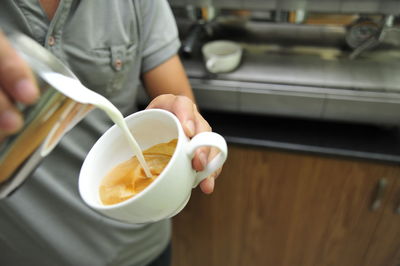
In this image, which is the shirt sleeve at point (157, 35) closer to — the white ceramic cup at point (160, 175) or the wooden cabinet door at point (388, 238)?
the white ceramic cup at point (160, 175)

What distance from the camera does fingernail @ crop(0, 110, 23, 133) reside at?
245mm

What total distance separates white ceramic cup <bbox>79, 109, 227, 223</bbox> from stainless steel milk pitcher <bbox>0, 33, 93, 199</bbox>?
0.08m

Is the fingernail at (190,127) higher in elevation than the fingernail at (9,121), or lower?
lower

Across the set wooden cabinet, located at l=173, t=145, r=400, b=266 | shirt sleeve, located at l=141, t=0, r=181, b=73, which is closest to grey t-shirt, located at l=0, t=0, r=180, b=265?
shirt sleeve, located at l=141, t=0, r=181, b=73

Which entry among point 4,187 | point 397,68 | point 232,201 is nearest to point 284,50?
point 397,68

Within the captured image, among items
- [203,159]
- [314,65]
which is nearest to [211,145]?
[203,159]

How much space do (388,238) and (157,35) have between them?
2.98 feet

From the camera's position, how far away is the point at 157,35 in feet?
2.18

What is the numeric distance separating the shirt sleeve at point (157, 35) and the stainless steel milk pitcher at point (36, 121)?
37 centimetres

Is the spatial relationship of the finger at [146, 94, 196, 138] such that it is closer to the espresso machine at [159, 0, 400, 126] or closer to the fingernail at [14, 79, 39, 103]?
the fingernail at [14, 79, 39, 103]

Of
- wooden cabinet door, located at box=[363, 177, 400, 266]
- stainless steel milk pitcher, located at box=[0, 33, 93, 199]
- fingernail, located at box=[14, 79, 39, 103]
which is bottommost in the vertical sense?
wooden cabinet door, located at box=[363, 177, 400, 266]

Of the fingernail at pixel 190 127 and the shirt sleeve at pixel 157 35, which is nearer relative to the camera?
the fingernail at pixel 190 127

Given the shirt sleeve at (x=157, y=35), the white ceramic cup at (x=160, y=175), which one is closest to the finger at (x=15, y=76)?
the white ceramic cup at (x=160, y=175)

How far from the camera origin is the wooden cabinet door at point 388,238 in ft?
2.94
